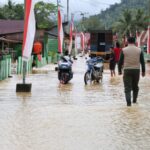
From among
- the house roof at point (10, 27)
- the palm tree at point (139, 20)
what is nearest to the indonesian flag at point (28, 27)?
the house roof at point (10, 27)

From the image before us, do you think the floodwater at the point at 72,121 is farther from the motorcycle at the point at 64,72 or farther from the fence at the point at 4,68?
the fence at the point at 4,68

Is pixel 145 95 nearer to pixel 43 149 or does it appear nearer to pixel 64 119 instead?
pixel 64 119

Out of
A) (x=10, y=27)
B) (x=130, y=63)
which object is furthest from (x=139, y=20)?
(x=130, y=63)

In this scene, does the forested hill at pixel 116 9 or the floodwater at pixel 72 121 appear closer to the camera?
the floodwater at pixel 72 121

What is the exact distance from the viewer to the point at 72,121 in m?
10.8

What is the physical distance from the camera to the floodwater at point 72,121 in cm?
845

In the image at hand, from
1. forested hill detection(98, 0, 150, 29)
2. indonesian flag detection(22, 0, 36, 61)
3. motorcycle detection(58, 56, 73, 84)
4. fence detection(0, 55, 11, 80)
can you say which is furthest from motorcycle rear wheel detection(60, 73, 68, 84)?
forested hill detection(98, 0, 150, 29)

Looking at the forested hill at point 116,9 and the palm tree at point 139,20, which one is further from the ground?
the forested hill at point 116,9

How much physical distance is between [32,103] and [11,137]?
5.18m

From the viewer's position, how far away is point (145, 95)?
16.5 metres

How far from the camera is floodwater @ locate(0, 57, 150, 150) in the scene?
8.45m

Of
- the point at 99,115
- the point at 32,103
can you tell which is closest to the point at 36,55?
the point at 32,103

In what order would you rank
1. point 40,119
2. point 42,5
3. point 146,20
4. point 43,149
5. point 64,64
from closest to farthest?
point 43,149 → point 40,119 → point 64,64 → point 42,5 → point 146,20

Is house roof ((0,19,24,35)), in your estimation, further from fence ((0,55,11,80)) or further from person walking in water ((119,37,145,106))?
person walking in water ((119,37,145,106))
